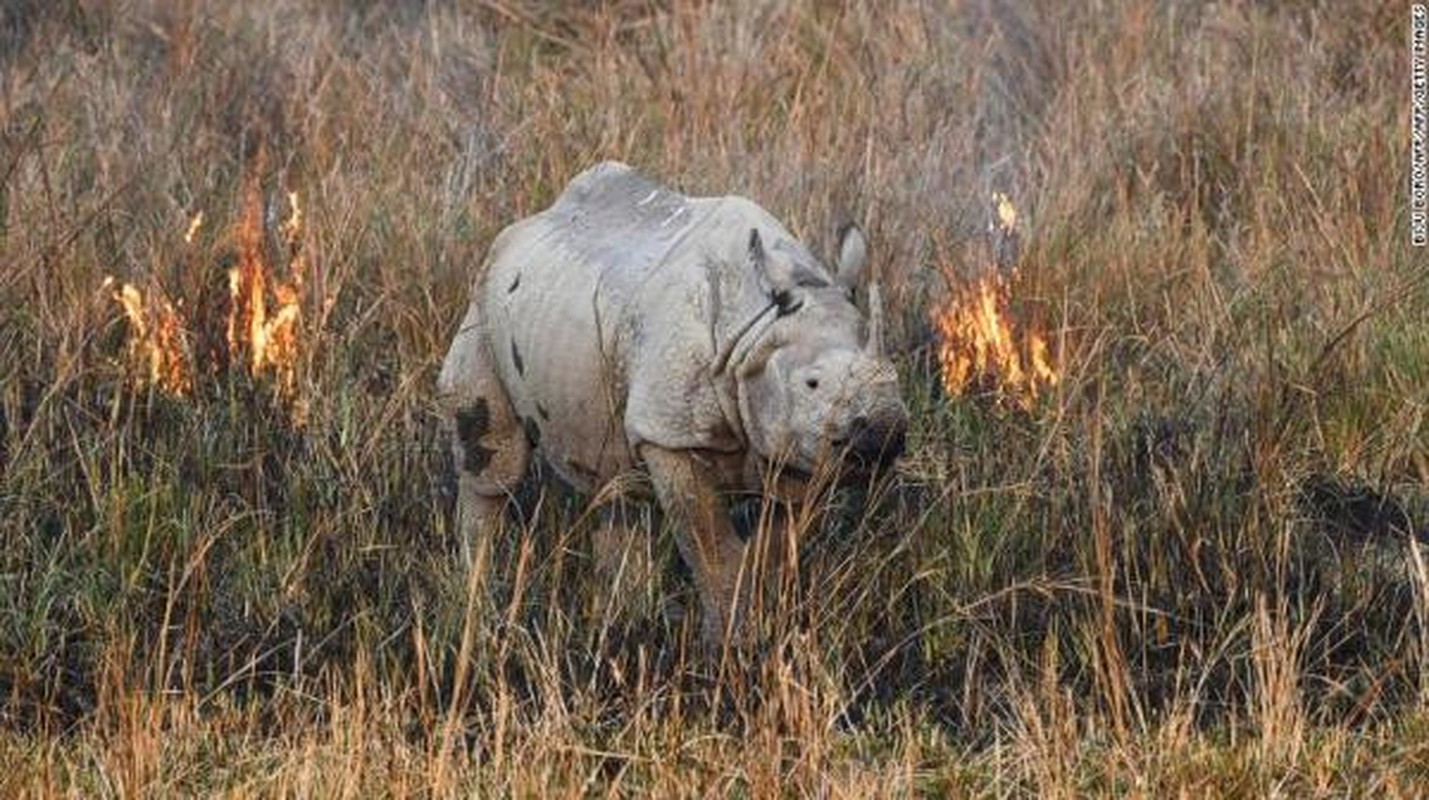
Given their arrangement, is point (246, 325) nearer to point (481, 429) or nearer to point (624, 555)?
point (481, 429)

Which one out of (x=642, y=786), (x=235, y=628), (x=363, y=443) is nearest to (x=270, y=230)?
(x=363, y=443)

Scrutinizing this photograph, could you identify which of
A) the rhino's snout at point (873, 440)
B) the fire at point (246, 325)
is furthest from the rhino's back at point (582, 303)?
the fire at point (246, 325)

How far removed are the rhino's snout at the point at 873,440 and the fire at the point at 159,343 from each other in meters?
2.15

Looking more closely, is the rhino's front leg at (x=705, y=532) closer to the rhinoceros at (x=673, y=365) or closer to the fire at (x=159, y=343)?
the rhinoceros at (x=673, y=365)

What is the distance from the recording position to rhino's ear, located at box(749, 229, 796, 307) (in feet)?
17.2

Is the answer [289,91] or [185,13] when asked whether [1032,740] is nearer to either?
[289,91]

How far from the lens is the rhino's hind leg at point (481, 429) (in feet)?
20.0

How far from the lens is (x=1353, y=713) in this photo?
523 centimetres

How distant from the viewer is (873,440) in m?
5.12

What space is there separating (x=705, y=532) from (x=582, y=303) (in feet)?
1.74

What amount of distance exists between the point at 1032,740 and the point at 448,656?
114 cm

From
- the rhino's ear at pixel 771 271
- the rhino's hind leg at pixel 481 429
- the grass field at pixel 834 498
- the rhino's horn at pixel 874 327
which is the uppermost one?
the rhino's ear at pixel 771 271

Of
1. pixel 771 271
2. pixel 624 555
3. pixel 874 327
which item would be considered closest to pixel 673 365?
pixel 771 271

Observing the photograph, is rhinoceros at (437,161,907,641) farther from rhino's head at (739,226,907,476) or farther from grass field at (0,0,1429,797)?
grass field at (0,0,1429,797)
